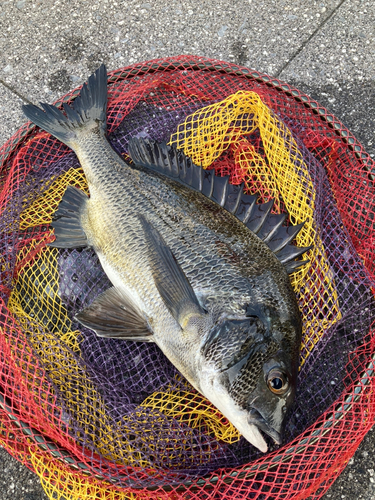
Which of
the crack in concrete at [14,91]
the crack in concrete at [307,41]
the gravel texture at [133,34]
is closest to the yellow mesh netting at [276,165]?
the crack in concrete at [307,41]

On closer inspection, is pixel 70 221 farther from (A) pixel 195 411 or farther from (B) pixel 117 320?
(A) pixel 195 411

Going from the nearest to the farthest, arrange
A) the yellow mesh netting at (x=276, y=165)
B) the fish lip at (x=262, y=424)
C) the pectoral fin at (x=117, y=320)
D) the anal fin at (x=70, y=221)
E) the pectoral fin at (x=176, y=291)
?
the fish lip at (x=262, y=424), the pectoral fin at (x=176, y=291), the pectoral fin at (x=117, y=320), the yellow mesh netting at (x=276, y=165), the anal fin at (x=70, y=221)

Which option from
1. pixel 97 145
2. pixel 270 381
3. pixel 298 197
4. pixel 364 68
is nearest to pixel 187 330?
pixel 270 381

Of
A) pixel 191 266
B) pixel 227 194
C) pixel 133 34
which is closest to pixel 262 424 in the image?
pixel 191 266

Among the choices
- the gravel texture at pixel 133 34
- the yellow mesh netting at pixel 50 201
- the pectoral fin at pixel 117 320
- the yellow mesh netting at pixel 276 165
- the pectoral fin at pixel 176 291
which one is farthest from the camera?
the gravel texture at pixel 133 34

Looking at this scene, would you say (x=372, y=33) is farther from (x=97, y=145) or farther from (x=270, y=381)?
(x=270, y=381)

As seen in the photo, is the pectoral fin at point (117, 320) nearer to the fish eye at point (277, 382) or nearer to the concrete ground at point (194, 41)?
the fish eye at point (277, 382)
